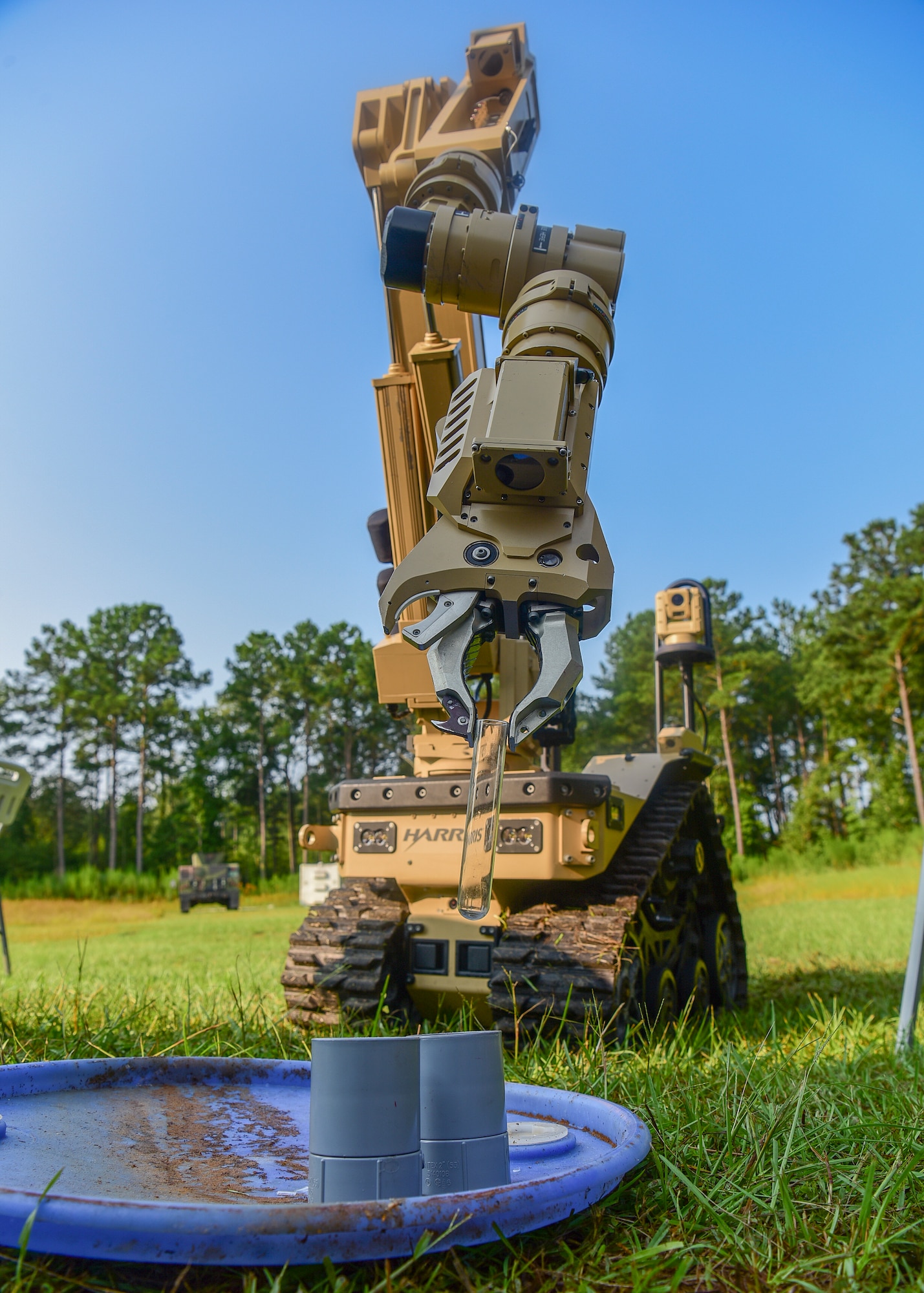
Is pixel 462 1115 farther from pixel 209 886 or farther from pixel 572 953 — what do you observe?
pixel 209 886

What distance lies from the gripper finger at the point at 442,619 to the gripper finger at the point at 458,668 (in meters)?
0.01

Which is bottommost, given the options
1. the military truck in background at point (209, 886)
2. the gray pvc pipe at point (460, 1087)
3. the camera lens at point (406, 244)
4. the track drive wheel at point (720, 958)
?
the military truck in background at point (209, 886)

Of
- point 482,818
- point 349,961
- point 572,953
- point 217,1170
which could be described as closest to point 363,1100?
point 217,1170

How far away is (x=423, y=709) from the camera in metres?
4.16

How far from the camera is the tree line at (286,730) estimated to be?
3659cm

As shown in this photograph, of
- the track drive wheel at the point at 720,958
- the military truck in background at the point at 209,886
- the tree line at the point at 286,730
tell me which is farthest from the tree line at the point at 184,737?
the track drive wheel at the point at 720,958

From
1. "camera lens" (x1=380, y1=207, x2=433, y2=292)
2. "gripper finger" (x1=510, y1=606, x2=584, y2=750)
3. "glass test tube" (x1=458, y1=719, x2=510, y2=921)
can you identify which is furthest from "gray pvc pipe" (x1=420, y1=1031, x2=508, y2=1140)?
"camera lens" (x1=380, y1=207, x2=433, y2=292)

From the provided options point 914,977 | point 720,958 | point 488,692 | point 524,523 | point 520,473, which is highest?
point 520,473

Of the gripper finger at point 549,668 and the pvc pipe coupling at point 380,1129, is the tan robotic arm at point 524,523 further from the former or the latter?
the pvc pipe coupling at point 380,1129

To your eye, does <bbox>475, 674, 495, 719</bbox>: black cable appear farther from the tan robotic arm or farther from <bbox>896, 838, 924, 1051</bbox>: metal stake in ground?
<bbox>896, 838, 924, 1051</bbox>: metal stake in ground

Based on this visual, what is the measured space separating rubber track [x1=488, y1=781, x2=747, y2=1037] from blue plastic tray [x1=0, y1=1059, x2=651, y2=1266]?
1.28 metres

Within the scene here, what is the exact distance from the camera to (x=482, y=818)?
6.80 ft

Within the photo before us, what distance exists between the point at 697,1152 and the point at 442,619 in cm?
121

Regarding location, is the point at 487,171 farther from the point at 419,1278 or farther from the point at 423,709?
the point at 419,1278
